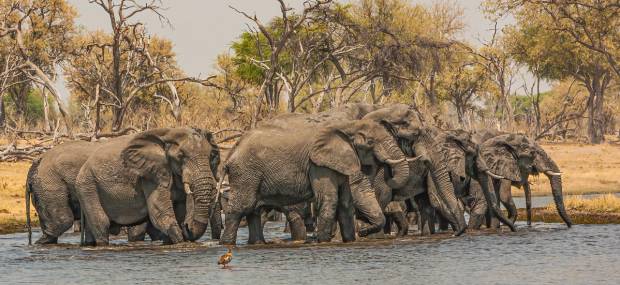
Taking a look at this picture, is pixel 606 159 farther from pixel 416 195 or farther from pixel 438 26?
pixel 416 195

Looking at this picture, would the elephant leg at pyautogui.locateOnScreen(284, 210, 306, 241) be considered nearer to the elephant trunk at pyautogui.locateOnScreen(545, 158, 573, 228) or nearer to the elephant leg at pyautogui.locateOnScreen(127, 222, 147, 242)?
the elephant leg at pyautogui.locateOnScreen(127, 222, 147, 242)

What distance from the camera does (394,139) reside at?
22156 mm

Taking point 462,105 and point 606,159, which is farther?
point 462,105

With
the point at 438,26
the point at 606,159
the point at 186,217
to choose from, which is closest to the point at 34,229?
the point at 186,217

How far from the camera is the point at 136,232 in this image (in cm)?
2392

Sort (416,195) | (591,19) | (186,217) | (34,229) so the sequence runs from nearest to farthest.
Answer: (186,217)
(416,195)
(34,229)
(591,19)

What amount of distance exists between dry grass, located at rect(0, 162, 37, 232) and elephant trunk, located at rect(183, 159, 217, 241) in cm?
836

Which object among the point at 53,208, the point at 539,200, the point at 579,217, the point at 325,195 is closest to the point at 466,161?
the point at 579,217

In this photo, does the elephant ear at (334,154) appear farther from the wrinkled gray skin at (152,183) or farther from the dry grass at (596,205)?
the dry grass at (596,205)

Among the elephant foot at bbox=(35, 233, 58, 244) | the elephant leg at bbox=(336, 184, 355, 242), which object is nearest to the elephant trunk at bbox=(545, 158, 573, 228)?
the elephant leg at bbox=(336, 184, 355, 242)

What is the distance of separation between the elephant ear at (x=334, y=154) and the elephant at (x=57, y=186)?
447 cm

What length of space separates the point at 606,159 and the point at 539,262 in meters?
40.9

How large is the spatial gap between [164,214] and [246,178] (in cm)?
172

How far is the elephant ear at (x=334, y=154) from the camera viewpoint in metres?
21.0
